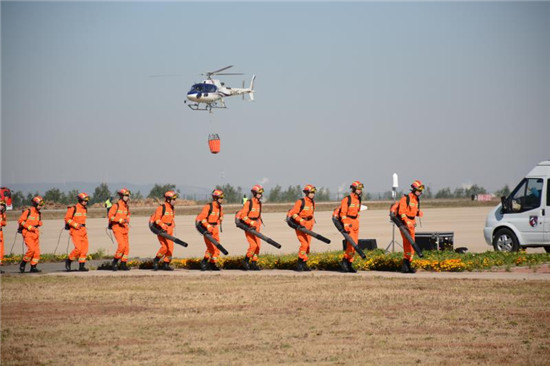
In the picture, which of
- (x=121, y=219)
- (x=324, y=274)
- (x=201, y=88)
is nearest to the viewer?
(x=324, y=274)

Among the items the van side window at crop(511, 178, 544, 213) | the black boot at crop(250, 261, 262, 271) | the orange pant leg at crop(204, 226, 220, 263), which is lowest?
the black boot at crop(250, 261, 262, 271)

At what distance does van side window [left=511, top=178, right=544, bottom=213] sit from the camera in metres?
24.7

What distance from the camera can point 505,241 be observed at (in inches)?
995

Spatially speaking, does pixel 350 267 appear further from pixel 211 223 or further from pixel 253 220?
pixel 211 223

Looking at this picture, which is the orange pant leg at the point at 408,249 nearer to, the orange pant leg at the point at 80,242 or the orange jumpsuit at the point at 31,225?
the orange pant leg at the point at 80,242

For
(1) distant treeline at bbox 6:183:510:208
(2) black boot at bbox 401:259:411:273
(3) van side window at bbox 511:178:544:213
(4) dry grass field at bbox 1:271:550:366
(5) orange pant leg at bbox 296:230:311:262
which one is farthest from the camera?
(1) distant treeline at bbox 6:183:510:208

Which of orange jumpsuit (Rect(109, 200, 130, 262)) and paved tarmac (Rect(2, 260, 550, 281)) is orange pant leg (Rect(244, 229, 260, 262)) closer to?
paved tarmac (Rect(2, 260, 550, 281))

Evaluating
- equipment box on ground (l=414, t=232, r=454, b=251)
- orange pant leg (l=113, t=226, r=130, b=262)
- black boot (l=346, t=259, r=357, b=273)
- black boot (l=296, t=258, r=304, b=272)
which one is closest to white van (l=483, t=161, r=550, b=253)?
equipment box on ground (l=414, t=232, r=454, b=251)

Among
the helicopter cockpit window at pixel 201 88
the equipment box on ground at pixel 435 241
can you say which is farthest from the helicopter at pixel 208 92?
the equipment box on ground at pixel 435 241

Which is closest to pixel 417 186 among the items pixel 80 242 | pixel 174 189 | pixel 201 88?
pixel 80 242

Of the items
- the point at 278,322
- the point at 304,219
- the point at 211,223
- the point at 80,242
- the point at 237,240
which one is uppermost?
the point at 304,219

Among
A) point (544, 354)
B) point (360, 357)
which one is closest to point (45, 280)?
point (360, 357)

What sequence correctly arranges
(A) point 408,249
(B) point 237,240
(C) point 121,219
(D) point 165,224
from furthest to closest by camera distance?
(B) point 237,240, (D) point 165,224, (C) point 121,219, (A) point 408,249

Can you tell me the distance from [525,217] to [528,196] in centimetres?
65
